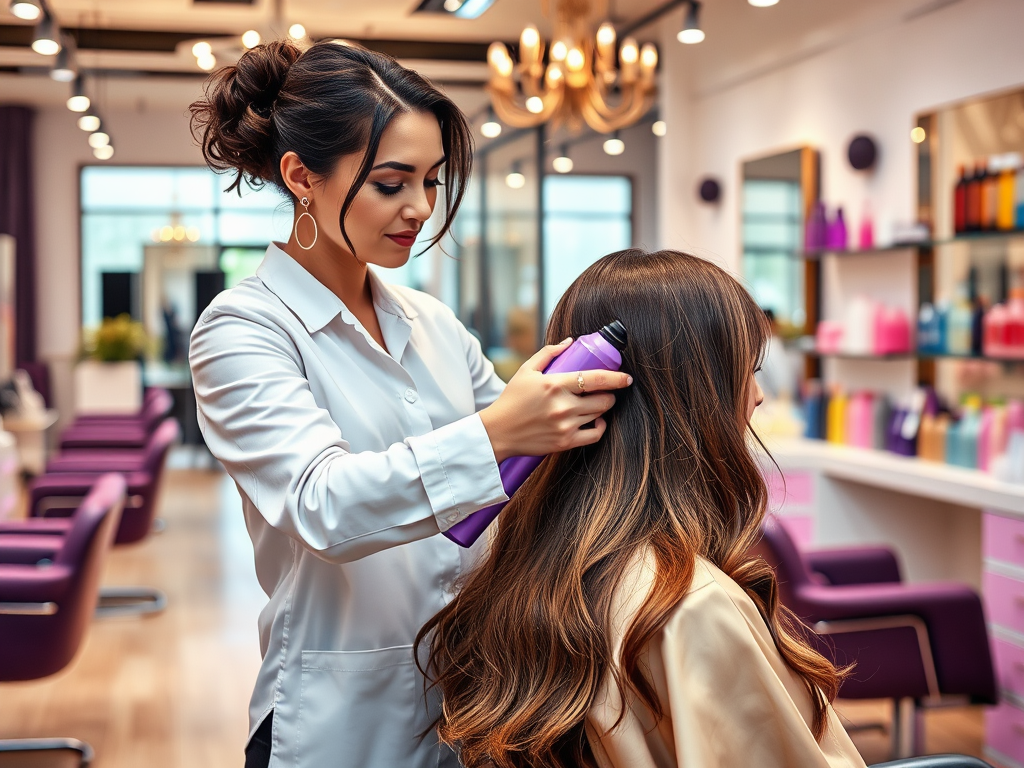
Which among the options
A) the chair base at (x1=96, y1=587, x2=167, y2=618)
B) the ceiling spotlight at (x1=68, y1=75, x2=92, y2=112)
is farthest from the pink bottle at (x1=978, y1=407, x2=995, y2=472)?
the ceiling spotlight at (x1=68, y1=75, x2=92, y2=112)

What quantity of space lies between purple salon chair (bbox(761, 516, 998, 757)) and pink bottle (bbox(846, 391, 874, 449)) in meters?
1.54

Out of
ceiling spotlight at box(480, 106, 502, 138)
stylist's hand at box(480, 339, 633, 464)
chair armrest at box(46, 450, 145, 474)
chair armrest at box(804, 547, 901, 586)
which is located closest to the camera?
stylist's hand at box(480, 339, 633, 464)

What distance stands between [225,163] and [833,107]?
3874 mm

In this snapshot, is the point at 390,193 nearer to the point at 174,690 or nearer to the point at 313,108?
the point at 313,108

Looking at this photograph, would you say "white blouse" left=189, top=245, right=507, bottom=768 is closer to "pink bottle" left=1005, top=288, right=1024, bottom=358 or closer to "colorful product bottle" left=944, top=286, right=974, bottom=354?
"pink bottle" left=1005, top=288, right=1024, bottom=358

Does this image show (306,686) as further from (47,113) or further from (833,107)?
(47,113)

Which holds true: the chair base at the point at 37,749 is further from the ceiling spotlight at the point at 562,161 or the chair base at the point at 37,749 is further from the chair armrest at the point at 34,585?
the ceiling spotlight at the point at 562,161

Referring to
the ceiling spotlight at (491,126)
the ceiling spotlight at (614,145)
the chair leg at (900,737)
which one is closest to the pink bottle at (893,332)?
the chair leg at (900,737)

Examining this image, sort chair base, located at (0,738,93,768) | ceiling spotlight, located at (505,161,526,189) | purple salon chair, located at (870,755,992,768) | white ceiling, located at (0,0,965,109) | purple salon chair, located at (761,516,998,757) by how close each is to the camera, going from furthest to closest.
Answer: ceiling spotlight, located at (505,161,526,189)
white ceiling, located at (0,0,965,109)
chair base, located at (0,738,93,768)
purple salon chair, located at (761,516,998,757)
purple salon chair, located at (870,755,992,768)

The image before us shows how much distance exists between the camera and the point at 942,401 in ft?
12.7

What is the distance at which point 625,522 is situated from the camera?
1.12 metres

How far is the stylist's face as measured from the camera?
1157 mm

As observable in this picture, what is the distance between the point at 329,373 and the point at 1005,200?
2.95 meters

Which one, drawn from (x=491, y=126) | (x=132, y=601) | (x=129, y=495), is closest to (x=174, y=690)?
(x=129, y=495)
